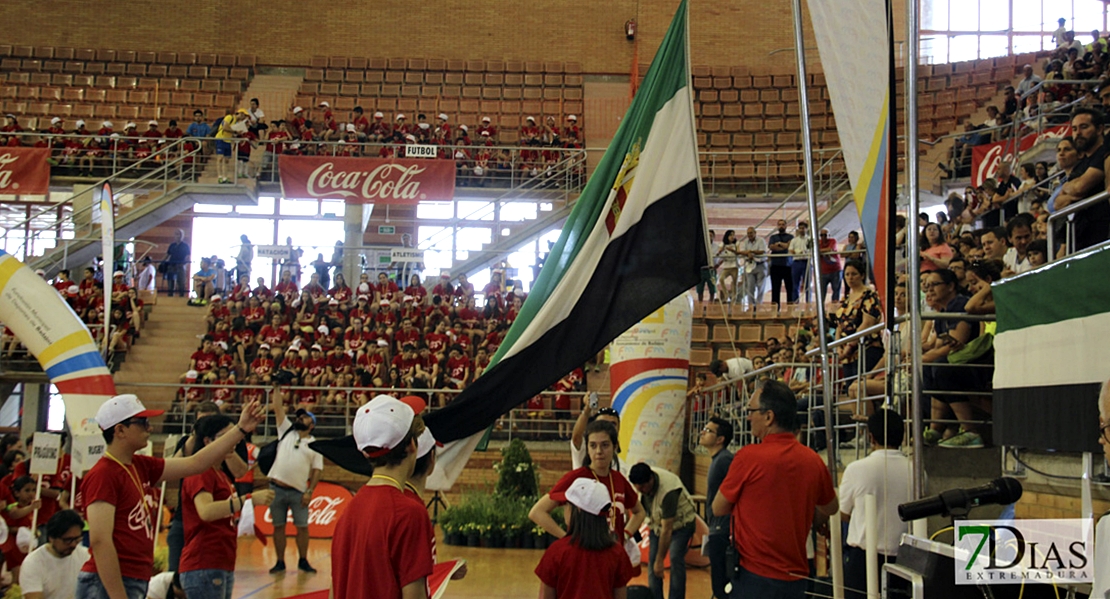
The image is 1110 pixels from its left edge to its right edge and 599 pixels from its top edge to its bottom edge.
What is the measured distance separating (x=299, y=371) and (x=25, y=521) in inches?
355

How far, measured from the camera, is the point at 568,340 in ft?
20.0

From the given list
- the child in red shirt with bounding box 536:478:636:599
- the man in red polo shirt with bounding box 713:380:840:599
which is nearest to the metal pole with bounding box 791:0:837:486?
the man in red polo shirt with bounding box 713:380:840:599

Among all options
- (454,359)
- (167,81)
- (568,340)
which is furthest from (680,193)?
(167,81)

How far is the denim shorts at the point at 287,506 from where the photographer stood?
36.5 feet

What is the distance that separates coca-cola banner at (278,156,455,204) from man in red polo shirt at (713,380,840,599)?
1666cm

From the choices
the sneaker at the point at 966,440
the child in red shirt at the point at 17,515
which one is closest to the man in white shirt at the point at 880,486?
the sneaker at the point at 966,440

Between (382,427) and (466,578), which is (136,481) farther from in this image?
(466,578)

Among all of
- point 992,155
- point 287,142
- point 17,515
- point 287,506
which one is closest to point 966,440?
point 287,506

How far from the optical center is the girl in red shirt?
5379 mm

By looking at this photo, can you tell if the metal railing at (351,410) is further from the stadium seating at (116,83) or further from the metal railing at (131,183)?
the stadium seating at (116,83)

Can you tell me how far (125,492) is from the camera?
4.76 metres

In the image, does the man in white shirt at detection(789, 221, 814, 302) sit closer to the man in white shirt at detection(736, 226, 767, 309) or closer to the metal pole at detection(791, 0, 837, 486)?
the man in white shirt at detection(736, 226, 767, 309)

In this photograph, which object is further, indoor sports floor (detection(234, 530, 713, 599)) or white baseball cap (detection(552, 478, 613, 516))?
indoor sports floor (detection(234, 530, 713, 599))

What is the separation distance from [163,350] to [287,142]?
5.68 m
